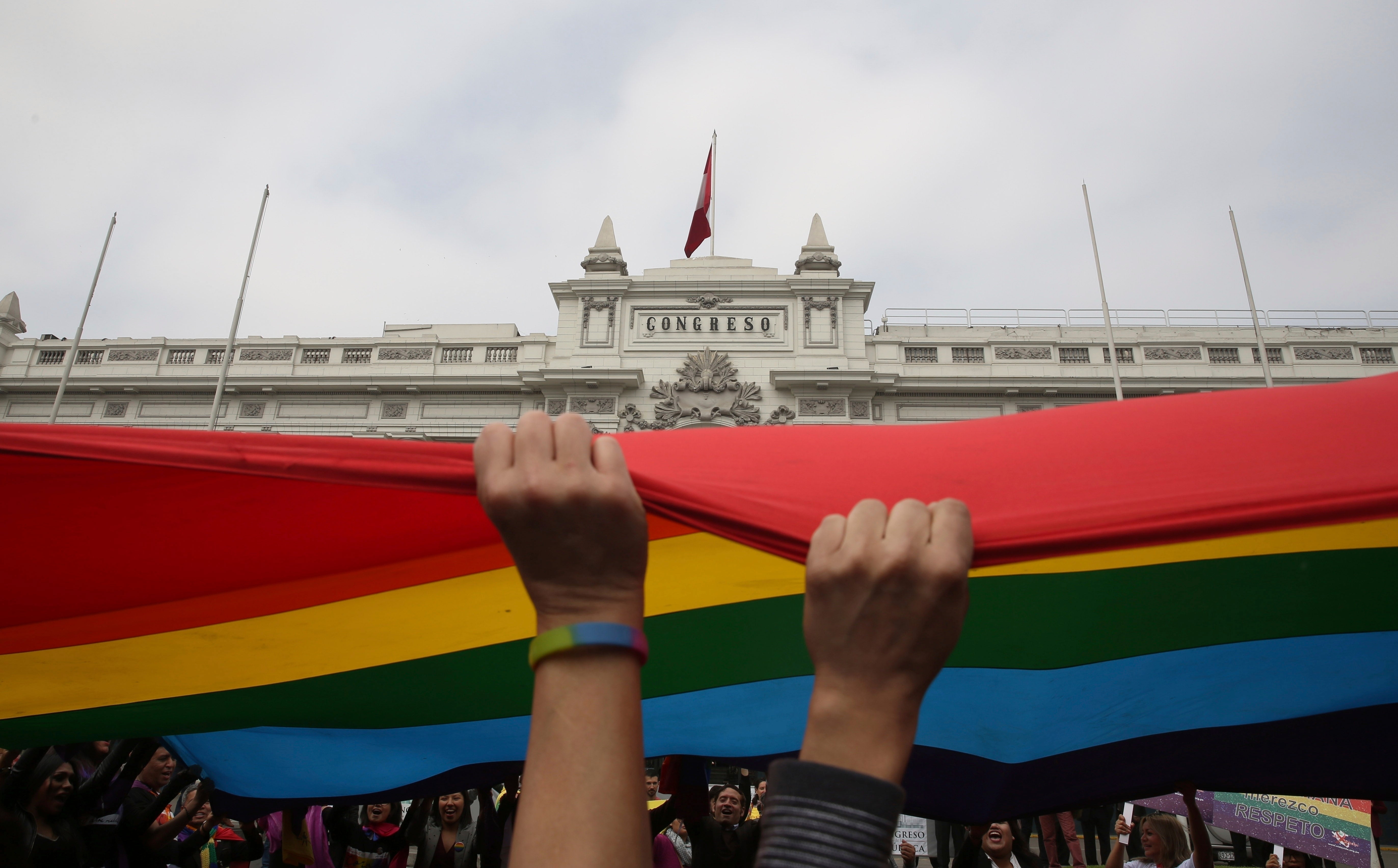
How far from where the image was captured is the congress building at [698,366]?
21.2 m

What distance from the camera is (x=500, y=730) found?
155 inches

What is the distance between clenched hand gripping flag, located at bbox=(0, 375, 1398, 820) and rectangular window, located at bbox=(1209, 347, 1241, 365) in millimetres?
21464

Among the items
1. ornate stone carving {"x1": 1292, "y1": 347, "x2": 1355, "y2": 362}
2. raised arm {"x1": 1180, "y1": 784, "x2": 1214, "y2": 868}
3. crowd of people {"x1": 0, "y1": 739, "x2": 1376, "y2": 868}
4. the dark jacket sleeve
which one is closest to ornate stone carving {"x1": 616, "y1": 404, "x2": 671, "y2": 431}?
crowd of people {"x1": 0, "y1": 739, "x2": 1376, "y2": 868}

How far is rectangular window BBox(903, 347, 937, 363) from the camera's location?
22.3 m

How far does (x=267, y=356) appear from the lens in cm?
2380

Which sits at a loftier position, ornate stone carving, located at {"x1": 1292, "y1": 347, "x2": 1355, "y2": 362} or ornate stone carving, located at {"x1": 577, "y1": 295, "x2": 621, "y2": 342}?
ornate stone carving, located at {"x1": 577, "y1": 295, "x2": 621, "y2": 342}

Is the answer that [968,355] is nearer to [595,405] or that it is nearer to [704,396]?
[704,396]

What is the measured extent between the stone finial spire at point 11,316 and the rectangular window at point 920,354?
28450mm

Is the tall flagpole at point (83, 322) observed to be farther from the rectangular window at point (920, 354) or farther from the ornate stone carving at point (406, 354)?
the rectangular window at point (920, 354)

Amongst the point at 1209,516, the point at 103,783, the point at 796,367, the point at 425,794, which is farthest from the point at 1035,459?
the point at 796,367

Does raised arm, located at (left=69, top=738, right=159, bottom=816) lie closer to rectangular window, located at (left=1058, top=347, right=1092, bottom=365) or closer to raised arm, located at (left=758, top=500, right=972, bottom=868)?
raised arm, located at (left=758, top=500, right=972, bottom=868)

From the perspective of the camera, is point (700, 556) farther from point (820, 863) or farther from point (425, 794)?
point (425, 794)

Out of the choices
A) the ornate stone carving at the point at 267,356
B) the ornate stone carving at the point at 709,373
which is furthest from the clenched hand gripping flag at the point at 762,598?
the ornate stone carving at the point at 267,356

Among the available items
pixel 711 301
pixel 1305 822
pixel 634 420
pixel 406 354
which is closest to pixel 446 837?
pixel 1305 822
